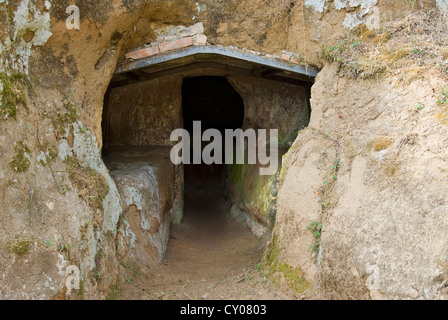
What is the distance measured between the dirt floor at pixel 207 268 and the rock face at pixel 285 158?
0.99ft

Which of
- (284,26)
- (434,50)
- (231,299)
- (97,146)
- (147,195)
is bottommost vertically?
(231,299)

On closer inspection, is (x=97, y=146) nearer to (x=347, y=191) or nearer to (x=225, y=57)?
(x=225, y=57)

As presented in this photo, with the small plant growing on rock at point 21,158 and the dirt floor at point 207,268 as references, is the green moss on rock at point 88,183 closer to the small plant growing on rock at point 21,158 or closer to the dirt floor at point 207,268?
the small plant growing on rock at point 21,158

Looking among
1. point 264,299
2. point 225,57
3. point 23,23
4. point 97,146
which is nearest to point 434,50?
point 225,57

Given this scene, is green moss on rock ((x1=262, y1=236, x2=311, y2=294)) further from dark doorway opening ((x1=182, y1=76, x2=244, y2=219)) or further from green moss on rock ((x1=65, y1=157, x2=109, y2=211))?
dark doorway opening ((x1=182, y1=76, x2=244, y2=219))

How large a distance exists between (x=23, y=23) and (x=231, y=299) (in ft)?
11.7

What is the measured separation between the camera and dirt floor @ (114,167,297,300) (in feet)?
15.7

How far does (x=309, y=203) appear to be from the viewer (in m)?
4.75

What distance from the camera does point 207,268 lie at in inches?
237

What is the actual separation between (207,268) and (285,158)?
1.88 m

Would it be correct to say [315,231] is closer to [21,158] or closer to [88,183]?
[88,183]

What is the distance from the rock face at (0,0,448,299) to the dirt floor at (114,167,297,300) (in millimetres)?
301

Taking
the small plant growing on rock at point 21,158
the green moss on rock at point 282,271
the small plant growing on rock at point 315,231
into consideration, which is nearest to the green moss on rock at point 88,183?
the small plant growing on rock at point 21,158

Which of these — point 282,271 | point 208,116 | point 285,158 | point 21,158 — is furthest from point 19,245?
point 208,116
